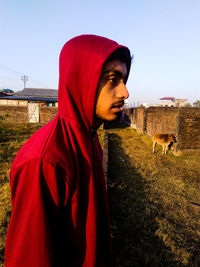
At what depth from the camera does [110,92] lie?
2.98 ft

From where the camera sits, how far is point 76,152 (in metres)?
0.81

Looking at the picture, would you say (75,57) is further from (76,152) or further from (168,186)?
(168,186)

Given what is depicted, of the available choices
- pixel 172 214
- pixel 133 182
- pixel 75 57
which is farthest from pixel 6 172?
pixel 75 57

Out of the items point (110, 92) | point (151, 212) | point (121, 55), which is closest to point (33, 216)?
point (110, 92)

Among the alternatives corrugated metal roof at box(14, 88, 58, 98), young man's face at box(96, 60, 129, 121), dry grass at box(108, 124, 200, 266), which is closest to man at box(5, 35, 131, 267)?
young man's face at box(96, 60, 129, 121)

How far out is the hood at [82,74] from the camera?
2.78 ft

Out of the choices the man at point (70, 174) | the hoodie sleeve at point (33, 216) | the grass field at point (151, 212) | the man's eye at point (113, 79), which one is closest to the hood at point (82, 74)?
the man at point (70, 174)

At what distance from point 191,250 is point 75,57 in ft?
10.6

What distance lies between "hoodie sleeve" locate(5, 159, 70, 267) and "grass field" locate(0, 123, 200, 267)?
208cm

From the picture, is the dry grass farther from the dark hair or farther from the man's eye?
the dark hair

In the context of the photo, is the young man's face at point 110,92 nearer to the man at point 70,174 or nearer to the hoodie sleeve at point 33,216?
the man at point 70,174

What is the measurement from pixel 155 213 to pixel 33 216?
3.27 metres

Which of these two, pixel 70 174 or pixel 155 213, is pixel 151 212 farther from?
pixel 70 174

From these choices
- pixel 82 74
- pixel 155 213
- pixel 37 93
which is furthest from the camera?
pixel 37 93
